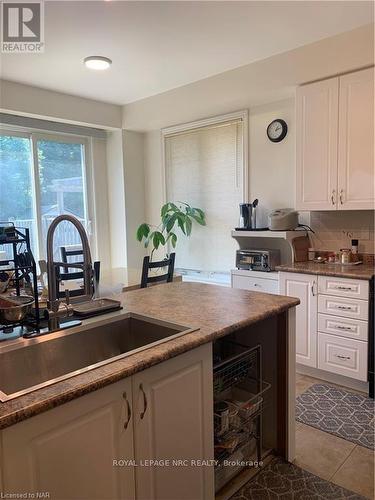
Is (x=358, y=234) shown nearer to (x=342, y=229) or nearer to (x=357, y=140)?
(x=342, y=229)

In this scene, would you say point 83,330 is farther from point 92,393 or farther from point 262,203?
point 262,203

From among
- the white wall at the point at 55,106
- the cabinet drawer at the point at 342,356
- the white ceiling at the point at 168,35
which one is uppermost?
the white ceiling at the point at 168,35

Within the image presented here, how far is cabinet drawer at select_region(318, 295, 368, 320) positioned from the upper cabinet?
2.37 ft

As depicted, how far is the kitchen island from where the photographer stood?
99cm

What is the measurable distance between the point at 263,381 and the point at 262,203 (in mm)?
2120

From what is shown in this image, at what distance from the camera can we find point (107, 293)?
2.74 m

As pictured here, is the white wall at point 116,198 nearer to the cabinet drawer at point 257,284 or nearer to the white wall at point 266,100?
the white wall at point 266,100

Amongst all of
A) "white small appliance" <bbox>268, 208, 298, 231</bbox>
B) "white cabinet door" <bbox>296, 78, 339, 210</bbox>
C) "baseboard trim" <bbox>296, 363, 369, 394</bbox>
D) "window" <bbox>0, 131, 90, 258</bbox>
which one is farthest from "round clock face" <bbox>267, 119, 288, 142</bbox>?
"window" <bbox>0, 131, 90, 258</bbox>

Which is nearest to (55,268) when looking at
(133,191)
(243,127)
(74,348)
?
(74,348)

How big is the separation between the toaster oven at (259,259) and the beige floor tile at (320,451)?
1.46m

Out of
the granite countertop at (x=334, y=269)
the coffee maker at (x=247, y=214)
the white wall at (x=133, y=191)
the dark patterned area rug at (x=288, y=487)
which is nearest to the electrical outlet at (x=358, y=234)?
the granite countertop at (x=334, y=269)

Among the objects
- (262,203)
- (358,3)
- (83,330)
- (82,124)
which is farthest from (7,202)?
(358,3)

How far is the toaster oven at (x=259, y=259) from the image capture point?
3410mm

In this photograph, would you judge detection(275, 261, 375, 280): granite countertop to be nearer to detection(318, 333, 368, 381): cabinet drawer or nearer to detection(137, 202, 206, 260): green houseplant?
detection(318, 333, 368, 381): cabinet drawer
